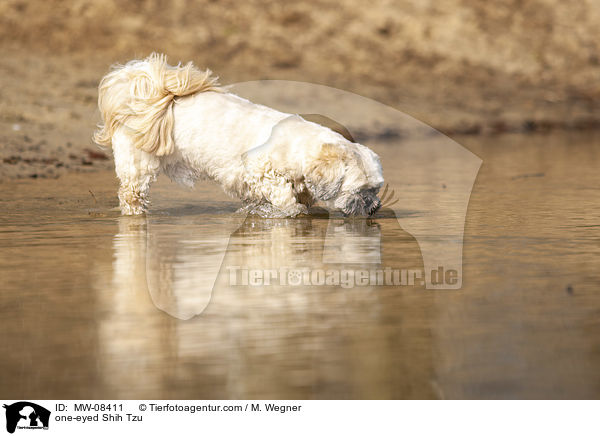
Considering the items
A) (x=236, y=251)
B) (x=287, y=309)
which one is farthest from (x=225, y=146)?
(x=287, y=309)

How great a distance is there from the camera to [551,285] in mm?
5266

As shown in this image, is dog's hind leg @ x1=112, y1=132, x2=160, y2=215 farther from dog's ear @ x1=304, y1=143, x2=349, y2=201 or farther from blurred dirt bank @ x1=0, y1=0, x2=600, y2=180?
blurred dirt bank @ x1=0, y1=0, x2=600, y2=180

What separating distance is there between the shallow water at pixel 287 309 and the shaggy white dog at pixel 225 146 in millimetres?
259

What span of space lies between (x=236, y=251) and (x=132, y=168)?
178 centimetres

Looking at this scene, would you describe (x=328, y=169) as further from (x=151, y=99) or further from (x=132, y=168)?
(x=132, y=168)

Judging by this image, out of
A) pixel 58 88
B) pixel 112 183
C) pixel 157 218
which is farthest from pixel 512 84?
pixel 157 218

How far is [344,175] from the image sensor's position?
285 inches

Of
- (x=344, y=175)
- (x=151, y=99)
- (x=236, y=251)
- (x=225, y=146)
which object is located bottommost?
(x=236, y=251)

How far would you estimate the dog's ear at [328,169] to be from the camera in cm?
720

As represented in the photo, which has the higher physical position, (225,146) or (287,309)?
(225,146)

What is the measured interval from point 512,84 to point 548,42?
2.61m

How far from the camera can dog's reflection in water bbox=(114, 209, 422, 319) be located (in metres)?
5.31

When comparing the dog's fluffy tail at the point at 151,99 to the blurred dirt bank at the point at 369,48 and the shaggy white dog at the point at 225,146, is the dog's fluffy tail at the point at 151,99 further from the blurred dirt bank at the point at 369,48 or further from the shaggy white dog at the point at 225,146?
the blurred dirt bank at the point at 369,48
